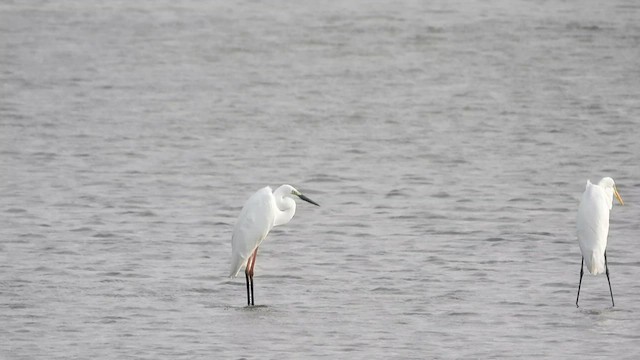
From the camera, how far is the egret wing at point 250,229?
1070 centimetres

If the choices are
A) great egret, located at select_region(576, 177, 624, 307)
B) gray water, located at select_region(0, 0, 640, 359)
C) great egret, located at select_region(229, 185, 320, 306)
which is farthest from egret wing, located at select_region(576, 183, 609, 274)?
great egret, located at select_region(229, 185, 320, 306)

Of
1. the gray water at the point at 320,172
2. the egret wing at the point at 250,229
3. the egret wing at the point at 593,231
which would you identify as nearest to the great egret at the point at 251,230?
the egret wing at the point at 250,229

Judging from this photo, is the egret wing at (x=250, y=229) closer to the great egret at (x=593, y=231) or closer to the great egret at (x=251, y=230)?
the great egret at (x=251, y=230)

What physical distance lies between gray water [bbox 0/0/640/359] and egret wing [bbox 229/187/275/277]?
33 centimetres

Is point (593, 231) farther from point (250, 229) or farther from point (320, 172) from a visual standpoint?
point (320, 172)

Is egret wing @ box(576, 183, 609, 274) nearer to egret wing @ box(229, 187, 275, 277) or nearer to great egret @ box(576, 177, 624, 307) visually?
great egret @ box(576, 177, 624, 307)

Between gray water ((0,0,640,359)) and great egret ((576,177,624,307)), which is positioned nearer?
gray water ((0,0,640,359))

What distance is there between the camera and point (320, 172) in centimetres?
1666

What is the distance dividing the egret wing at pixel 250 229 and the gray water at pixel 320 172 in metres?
0.33

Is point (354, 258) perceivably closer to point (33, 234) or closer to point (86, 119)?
point (33, 234)

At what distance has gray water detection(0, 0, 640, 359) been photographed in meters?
10.1

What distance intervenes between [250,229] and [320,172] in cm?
597

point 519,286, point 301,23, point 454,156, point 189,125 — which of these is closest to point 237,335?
point 519,286

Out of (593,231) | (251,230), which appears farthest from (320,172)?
(593,231)
